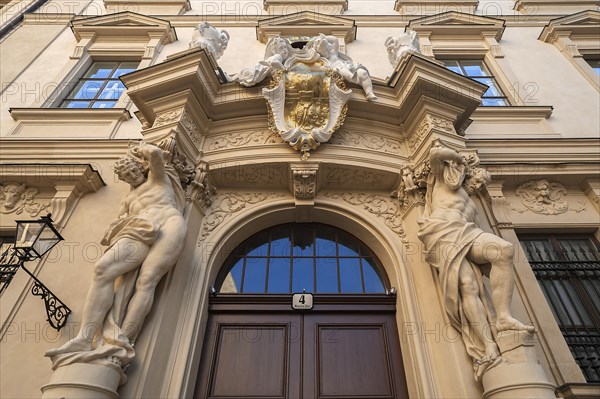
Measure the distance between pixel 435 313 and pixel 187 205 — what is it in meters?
3.07

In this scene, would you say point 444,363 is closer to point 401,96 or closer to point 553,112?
point 401,96

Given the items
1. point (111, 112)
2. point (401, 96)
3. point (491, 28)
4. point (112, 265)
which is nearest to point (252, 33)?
point (111, 112)

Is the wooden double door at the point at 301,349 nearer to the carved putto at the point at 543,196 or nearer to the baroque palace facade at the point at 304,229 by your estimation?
the baroque palace facade at the point at 304,229

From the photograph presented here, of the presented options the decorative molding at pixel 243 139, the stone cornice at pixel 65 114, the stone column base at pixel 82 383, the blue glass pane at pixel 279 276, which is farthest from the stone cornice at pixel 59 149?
the stone column base at pixel 82 383

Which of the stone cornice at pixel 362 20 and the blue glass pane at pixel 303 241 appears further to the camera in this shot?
the stone cornice at pixel 362 20

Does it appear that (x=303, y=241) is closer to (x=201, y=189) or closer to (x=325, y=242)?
(x=325, y=242)

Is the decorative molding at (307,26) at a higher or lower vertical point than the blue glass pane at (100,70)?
higher

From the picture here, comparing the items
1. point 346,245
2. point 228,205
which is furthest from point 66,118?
point 346,245

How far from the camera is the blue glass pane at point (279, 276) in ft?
14.6

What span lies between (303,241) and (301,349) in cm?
147

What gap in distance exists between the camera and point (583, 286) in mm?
4430

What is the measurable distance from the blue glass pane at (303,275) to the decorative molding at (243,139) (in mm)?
1662

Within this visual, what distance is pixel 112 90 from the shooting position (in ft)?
22.2

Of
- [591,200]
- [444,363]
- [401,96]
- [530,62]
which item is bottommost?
[444,363]
